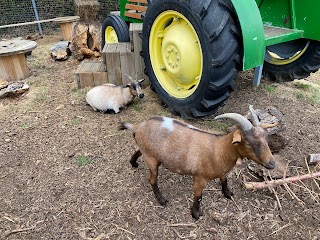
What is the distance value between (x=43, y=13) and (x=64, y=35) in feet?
4.88

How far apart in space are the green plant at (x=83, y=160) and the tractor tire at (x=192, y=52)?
3.70 feet

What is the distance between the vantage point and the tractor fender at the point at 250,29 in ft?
8.86

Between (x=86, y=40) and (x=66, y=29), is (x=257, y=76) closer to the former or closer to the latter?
(x=86, y=40)

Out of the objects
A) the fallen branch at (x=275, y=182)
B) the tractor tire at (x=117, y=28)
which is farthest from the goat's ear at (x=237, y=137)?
the tractor tire at (x=117, y=28)

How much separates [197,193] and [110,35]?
4.06 metres

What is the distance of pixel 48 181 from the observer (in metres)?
2.83

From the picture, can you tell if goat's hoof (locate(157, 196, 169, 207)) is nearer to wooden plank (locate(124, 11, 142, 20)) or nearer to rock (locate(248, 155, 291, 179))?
rock (locate(248, 155, 291, 179))

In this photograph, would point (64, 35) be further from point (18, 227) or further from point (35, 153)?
point (18, 227)

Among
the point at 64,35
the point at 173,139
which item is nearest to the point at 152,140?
the point at 173,139

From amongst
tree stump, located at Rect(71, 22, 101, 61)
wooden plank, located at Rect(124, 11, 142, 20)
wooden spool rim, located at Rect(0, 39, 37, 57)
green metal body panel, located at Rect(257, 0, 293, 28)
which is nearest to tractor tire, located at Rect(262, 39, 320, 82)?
green metal body panel, located at Rect(257, 0, 293, 28)

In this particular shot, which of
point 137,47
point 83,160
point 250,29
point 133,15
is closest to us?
point 250,29

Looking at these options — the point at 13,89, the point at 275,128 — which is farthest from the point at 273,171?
the point at 13,89

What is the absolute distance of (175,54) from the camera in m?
3.37

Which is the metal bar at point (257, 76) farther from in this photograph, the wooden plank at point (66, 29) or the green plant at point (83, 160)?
the wooden plank at point (66, 29)
